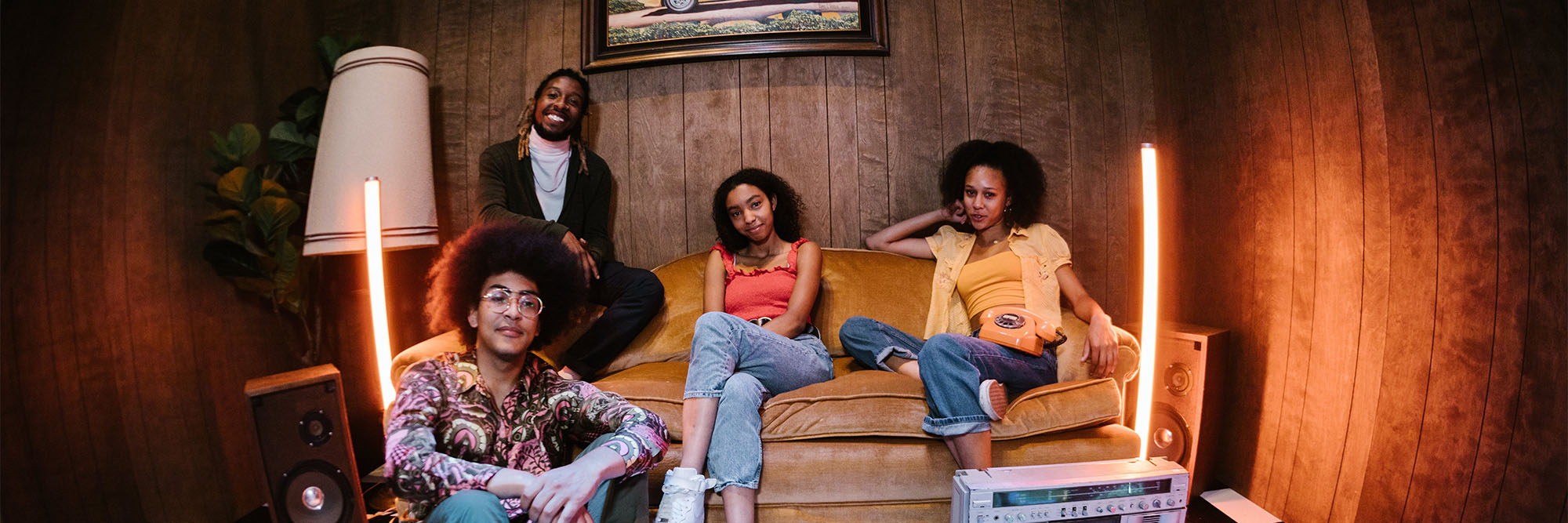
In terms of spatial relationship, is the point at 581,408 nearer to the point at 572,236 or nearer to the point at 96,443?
the point at 572,236

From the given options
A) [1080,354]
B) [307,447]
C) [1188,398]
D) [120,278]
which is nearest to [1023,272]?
[1080,354]

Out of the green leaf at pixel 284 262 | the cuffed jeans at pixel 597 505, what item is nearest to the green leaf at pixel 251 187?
the green leaf at pixel 284 262

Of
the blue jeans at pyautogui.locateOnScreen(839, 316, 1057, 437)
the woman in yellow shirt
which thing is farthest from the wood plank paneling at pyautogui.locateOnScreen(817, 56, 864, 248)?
the blue jeans at pyautogui.locateOnScreen(839, 316, 1057, 437)

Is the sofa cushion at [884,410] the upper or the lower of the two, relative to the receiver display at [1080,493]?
upper

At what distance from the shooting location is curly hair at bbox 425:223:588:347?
137 cm

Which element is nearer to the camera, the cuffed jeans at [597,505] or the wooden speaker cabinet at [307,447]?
the cuffed jeans at [597,505]

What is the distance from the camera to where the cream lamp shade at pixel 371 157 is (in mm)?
2279

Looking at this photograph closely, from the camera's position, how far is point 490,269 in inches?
53.6

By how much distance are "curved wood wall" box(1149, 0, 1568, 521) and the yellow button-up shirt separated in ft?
2.29

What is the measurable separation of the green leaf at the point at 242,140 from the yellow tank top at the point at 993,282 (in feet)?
7.95

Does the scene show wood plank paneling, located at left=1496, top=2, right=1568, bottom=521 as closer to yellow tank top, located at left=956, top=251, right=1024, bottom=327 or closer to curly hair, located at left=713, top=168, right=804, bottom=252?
yellow tank top, located at left=956, top=251, right=1024, bottom=327

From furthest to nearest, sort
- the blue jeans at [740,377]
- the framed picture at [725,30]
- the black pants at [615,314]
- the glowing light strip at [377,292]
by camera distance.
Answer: the framed picture at [725,30]
the black pants at [615,314]
the glowing light strip at [377,292]
the blue jeans at [740,377]

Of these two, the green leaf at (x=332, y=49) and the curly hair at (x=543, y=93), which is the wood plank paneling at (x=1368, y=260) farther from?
the green leaf at (x=332, y=49)

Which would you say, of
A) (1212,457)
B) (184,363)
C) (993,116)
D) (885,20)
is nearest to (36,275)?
(184,363)
